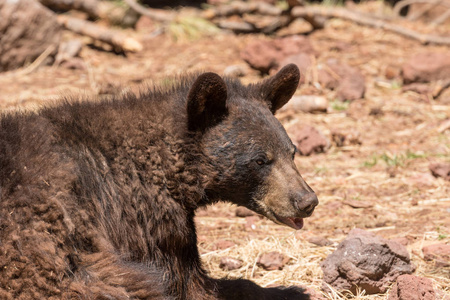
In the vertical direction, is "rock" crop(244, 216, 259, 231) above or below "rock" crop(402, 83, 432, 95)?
above

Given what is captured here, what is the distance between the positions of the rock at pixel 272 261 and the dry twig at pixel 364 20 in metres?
8.14

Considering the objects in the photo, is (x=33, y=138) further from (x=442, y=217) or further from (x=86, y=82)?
(x=86, y=82)

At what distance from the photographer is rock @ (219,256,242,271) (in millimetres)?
5016

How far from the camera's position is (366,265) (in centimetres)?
436

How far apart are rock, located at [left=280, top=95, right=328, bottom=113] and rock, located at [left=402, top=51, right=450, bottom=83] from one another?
192 centimetres

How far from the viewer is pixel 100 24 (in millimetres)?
12656

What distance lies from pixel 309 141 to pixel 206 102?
3738 mm

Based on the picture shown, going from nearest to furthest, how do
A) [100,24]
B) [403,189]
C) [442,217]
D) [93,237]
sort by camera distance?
1. [93,237]
2. [442,217]
3. [403,189]
4. [100,24]

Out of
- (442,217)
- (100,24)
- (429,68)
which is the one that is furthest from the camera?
(100,24)

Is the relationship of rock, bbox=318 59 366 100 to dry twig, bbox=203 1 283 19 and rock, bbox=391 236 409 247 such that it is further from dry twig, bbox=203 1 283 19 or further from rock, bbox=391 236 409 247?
rock, bbox=391 236 409 247

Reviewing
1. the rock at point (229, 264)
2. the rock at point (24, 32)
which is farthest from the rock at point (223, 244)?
the rock at point (24, 32)

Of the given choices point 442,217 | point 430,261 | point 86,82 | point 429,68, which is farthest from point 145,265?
point 429,68

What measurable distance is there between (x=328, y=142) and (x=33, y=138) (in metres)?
4.92

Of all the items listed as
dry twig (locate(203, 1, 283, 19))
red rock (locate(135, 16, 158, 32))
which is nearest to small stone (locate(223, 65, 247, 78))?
dry twig (locate(203, 1, 283, 19))
